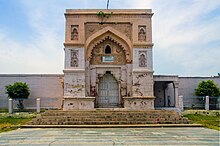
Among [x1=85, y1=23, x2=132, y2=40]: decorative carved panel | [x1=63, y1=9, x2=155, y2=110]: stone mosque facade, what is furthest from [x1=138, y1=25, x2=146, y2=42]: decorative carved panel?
[x1=85, y1=23, x2=132, y2=40]: decorative carved panel

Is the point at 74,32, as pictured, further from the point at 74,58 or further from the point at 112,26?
the point at 112,26

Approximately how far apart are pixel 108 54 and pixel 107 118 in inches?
230

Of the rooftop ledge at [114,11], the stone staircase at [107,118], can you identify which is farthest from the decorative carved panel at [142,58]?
the stone staircase at [107,118]

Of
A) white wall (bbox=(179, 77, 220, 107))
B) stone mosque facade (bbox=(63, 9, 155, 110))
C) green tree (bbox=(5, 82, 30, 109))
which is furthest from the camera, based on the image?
white wall (bbox=(179, 77, 220, 107))

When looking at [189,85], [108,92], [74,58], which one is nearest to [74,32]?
[74,58]

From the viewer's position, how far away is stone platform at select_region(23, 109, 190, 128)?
42.7 feet

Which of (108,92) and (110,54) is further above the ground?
(110,54)

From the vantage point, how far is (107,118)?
543 inches

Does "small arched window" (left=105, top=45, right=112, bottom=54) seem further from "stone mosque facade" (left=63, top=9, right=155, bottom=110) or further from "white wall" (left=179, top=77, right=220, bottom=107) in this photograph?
"white wall" (left=179, top=77, right=220, bottom=107)

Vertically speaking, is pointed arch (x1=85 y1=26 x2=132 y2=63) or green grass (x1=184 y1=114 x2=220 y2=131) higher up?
pointed arch (x1=85 y1=26 x2=132 y2=63)

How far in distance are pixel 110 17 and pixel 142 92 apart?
511 cm

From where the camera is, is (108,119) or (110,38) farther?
(110,38)

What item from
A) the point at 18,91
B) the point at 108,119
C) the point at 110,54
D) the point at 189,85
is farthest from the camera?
the point at 189,85

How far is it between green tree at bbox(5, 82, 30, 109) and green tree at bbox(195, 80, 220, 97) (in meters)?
13.0
